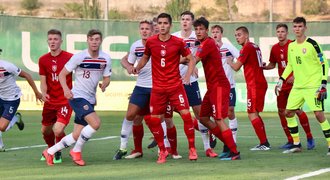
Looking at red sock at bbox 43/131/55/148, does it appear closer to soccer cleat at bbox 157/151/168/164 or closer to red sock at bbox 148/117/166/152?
red sock at bbox 148/117/166/152

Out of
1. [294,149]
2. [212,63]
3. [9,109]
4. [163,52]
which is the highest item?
[163,52]

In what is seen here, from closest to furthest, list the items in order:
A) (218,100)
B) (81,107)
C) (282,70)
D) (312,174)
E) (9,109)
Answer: (312,174)
(81,107)
(218,100)
(9,109)
(282,70)

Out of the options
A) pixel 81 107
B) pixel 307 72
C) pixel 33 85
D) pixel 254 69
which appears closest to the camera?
pixel 81 107

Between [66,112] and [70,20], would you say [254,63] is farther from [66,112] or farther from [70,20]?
[70,20]

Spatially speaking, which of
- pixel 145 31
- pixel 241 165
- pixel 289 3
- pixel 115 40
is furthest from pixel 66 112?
pixel 289 3

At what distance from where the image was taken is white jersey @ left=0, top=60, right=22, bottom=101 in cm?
1572

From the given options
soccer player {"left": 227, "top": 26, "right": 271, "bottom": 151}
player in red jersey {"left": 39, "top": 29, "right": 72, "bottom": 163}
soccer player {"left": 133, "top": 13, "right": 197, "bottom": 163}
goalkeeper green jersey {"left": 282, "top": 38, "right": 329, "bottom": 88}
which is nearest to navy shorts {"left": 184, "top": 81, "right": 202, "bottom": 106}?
soccer player {"left": 227, "top": 26, "right": 271, "bottom": 151}

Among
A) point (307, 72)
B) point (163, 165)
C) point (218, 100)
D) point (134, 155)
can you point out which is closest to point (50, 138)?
point (134, 155)

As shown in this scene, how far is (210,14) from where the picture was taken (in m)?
61.2

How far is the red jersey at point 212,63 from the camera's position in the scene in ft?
45.1

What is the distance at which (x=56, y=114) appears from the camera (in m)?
14.5

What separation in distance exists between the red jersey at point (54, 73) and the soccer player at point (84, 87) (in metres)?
0.54

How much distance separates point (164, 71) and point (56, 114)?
2.11 m

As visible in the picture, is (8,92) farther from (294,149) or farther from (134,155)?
(294,149)
